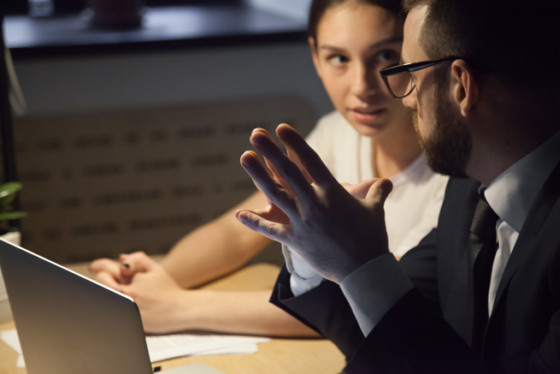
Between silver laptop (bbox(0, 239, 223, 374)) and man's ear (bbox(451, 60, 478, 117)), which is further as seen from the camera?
man's ear (bbox(451, 60, 478, 117))

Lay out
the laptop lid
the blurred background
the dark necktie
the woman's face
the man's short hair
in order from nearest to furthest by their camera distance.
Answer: the laptop lid
the man's short hair
the dark necktie
the woman's face
the blurred background

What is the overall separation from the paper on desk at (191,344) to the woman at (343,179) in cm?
2

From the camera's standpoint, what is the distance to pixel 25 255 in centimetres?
94

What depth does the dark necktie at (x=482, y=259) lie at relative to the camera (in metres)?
1.08

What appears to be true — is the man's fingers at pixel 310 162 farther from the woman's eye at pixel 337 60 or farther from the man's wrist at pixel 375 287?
the woman's eye at pixel 337 60

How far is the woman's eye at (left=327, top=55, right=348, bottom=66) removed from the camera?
143 centimetres

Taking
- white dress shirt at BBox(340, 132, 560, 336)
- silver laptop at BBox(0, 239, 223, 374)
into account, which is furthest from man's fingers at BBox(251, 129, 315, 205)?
silver laptop at BBox(0, 239, 223, 374)

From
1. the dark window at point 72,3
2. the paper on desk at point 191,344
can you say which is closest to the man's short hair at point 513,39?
the paper on desk at point 191,344

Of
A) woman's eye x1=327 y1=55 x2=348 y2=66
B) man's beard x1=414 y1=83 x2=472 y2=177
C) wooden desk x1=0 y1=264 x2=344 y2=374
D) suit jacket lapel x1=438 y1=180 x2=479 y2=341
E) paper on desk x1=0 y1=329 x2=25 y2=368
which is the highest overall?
woman's eye x1=327 y1=55 x2=348 y2=66

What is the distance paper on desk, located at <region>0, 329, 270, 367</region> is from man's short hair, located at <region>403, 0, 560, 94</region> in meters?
0.58

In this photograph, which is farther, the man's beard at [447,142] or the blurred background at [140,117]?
the blurred background at [140,117]

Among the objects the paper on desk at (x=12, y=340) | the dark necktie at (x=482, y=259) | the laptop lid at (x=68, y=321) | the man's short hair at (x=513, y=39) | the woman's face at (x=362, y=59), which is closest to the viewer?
the laptop lid at (x=68, y=321)

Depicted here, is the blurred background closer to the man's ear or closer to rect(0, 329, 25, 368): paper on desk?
rect(0, 329, 25, 368): paper on desk

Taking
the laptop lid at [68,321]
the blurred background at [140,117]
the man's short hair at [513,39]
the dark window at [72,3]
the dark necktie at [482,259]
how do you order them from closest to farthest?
the laptop lid at [68,321] → the man's short hair at [513,39] → the dark necktie at [482,259] → the blurred background at [140,117] → the dark window at [72,3]
